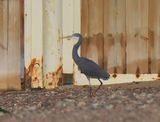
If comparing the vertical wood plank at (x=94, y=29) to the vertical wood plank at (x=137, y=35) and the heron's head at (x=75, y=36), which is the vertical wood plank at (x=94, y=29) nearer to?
the heron's head at (x=75, y=36)

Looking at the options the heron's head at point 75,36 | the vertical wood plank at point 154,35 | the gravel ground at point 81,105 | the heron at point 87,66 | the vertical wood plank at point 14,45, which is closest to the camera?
the gravel ground at point 81,105

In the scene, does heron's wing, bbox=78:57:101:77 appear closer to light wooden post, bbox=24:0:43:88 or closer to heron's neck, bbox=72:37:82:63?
heron's neck, bbox=72:37:82:63

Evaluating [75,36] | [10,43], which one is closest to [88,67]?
[75,36]

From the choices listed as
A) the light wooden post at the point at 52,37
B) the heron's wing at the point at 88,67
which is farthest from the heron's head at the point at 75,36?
the heron's wing at the point at 88,67

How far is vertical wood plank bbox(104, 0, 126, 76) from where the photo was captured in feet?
29.2

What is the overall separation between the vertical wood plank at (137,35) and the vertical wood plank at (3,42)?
4.75ft

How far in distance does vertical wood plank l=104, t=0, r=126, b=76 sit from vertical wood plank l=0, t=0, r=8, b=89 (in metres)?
1.19

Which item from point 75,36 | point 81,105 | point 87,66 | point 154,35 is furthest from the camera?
point 154,35

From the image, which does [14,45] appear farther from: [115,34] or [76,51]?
[115,34]

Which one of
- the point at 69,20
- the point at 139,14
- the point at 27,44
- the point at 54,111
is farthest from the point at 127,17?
the point at 54,111

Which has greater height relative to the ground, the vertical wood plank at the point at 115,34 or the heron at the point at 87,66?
the vertical wood plank at the point at 115,34

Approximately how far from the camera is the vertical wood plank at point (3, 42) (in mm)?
8953

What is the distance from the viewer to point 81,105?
7.80 meters

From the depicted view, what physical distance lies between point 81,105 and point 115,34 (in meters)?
1.42
